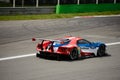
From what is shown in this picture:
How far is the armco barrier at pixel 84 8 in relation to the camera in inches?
1722

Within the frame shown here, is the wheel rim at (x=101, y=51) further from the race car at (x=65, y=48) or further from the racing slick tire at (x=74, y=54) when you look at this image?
the racing slick tire at (x=74, y=54)

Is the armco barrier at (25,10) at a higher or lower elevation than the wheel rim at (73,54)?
higher

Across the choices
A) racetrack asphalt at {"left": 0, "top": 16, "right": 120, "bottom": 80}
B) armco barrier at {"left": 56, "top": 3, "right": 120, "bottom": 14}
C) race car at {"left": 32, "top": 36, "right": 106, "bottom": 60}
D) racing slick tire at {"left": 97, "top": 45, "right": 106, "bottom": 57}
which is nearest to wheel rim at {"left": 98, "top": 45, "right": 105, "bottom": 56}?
racing slick tire at {"left": 97, "top": 45, "right": 106, "bottom": 57}

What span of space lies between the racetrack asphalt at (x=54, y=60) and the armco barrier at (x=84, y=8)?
573 cm

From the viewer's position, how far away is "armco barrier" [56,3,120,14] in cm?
4373

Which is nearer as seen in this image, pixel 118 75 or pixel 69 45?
pixel 118 75

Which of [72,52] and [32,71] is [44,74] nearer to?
[32,71]

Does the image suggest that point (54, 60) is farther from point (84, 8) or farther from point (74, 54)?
point (84, 8)

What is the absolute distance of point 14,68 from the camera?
15.6m

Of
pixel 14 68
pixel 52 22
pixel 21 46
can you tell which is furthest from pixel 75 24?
pixel 14 68

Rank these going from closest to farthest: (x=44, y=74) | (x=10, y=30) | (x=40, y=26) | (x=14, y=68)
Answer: (x=44, y=74) → (x=14, y=68) → (x=10, y=30) → (x=40, y=26)

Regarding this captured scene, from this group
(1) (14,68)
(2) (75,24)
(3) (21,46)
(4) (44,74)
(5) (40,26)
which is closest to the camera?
(4) (44,74)

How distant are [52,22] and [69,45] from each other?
18111mm

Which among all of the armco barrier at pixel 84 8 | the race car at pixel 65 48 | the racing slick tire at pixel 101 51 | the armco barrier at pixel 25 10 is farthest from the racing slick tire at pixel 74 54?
the armco barrier at pixel 84 8
